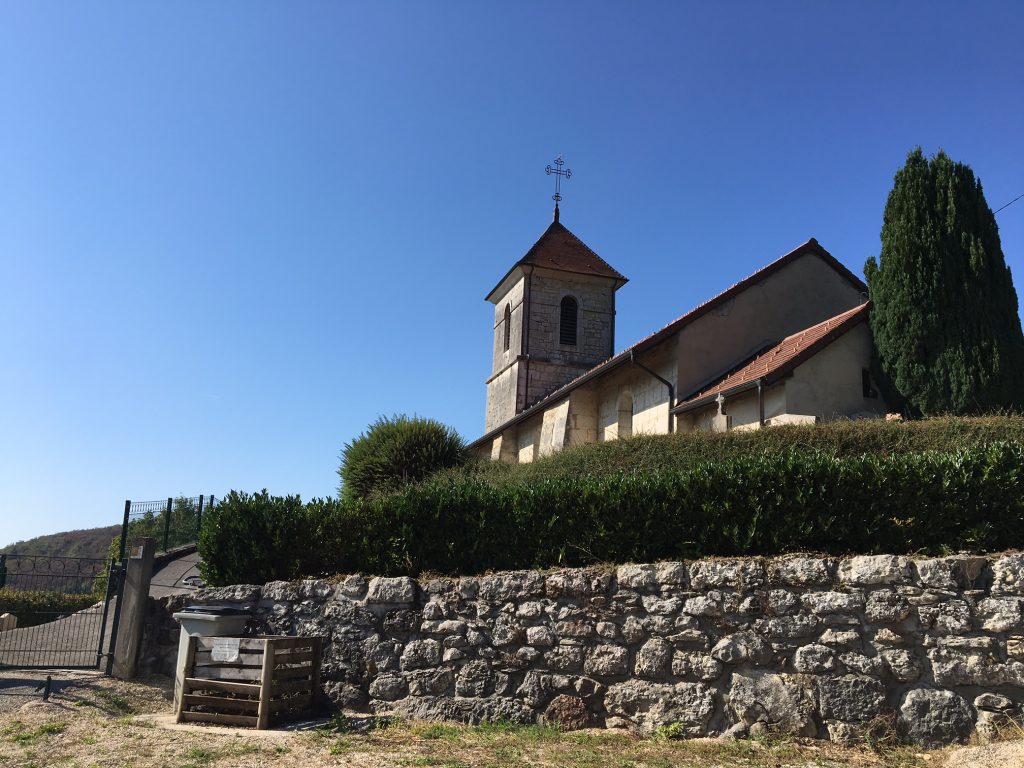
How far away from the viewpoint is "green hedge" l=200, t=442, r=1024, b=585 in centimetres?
725

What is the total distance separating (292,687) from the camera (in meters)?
8.28

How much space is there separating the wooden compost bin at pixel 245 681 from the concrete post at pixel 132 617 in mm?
2114

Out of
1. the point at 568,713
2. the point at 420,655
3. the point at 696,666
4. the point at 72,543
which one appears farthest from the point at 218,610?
the point at 72,543

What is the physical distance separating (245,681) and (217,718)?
445 mm

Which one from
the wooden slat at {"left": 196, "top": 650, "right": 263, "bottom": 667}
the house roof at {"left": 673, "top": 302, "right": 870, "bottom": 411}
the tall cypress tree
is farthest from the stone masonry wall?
the tall cypress tree

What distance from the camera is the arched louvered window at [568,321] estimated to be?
29078 millimetres

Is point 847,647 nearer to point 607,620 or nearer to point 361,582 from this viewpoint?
point 607,620

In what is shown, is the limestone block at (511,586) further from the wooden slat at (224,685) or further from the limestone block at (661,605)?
the wooden slat at (224,685)

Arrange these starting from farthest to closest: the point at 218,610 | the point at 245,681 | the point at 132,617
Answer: the point at 132,617, the point at 218,610, the point at 245,681

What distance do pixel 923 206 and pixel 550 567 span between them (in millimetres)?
10348

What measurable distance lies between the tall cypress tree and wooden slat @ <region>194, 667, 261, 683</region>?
11.1m

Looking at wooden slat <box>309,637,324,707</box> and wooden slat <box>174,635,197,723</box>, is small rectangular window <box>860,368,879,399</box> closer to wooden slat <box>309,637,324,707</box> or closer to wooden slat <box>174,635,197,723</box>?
wooden slat <box>309,637,324,707</box>

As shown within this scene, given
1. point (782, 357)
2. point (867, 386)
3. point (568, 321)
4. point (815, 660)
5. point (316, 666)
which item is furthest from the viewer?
point (568, 321)

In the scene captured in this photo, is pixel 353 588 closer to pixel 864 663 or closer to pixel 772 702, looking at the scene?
pixel 772 702
